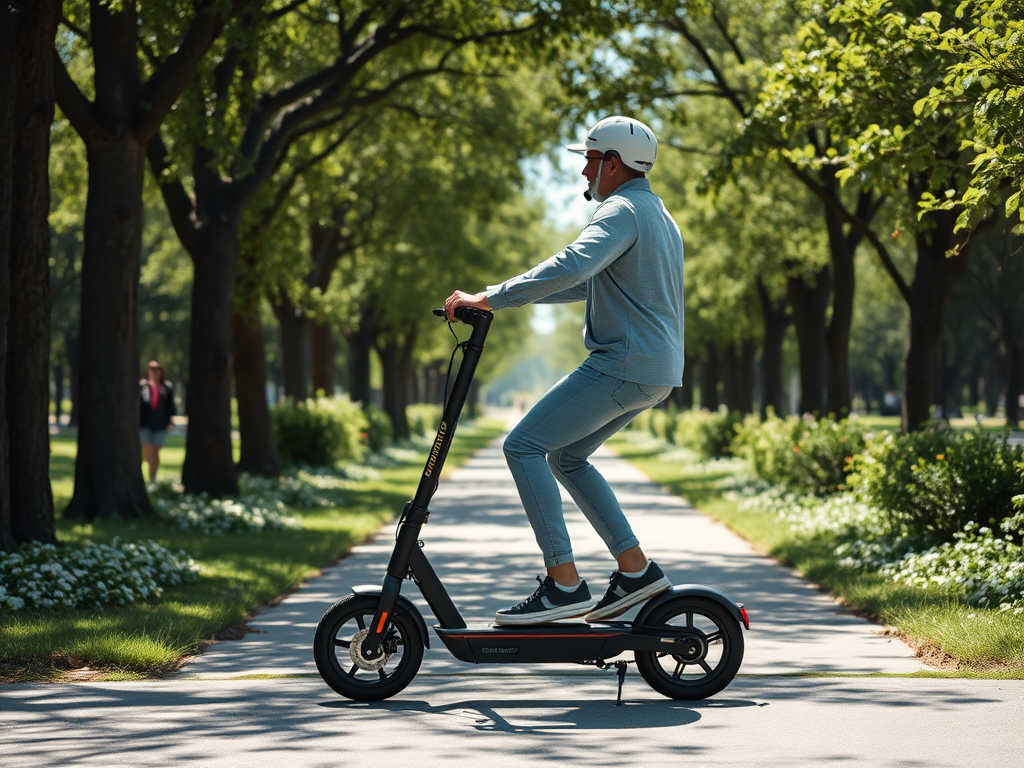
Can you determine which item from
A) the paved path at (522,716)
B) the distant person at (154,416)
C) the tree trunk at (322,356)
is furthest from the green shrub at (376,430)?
the paved path at (522,716)

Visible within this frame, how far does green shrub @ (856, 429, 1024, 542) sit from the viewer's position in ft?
32.2

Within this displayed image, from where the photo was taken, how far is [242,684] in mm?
5957

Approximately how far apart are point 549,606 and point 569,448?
644 mm

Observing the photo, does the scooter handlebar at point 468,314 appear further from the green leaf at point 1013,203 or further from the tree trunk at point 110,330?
the tree trunk at point 110,330

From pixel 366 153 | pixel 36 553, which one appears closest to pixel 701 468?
pixel 366 153

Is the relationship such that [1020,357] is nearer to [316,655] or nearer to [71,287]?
[71,287]

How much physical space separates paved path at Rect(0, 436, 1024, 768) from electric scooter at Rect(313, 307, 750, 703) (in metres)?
0.13

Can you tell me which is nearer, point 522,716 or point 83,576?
point 522,716

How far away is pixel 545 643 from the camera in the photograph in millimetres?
5383

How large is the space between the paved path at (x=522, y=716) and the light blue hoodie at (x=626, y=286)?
1.37 m

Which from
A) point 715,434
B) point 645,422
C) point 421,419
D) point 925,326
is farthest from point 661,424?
point 925,326

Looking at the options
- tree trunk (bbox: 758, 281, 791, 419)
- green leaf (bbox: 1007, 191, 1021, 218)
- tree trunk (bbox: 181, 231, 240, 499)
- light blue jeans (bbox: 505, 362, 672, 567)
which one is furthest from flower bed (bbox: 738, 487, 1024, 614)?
tree trunk (bbox: 758, 281, 791, 419)

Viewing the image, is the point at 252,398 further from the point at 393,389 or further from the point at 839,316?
the point at 393,389

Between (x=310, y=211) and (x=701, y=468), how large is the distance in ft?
32.1
